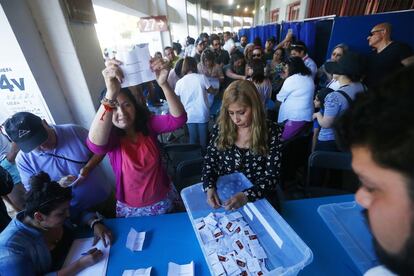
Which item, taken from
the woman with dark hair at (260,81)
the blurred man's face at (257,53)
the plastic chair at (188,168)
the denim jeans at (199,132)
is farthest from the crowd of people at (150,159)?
the blurred man's face at (257,53)

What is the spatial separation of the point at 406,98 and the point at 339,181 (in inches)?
84.1

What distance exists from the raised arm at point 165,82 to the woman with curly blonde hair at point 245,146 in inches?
12.3

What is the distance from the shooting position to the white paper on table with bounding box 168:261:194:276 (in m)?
0.99

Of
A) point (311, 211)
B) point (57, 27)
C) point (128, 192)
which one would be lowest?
point (311, 211)

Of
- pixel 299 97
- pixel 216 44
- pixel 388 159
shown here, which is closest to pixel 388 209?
pixel 388 159

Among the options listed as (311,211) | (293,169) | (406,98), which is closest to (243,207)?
(311,211)

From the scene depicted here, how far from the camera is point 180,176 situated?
69.7 inches

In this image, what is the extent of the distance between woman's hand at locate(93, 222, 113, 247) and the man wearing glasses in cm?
321

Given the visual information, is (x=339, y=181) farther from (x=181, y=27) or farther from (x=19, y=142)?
(x=181, y=27)

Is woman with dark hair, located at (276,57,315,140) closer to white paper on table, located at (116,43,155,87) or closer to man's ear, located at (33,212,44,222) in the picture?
white paper on table, located at (116,43,155,87)

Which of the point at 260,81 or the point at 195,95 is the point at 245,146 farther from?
the point at 260,81

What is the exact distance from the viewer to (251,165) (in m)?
1.39

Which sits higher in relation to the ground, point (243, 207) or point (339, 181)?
point (243, 207)

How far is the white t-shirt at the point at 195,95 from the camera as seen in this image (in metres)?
2.81
